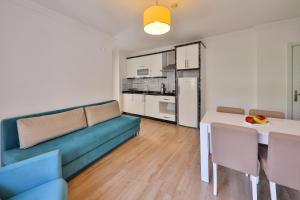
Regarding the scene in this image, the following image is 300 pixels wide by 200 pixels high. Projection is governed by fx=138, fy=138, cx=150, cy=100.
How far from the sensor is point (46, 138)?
74.9 inches

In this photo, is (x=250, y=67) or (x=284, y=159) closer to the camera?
(x=284, y=159)

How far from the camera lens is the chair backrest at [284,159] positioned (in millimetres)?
1094

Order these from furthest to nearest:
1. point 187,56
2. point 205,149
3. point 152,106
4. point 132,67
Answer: point 132,67, point 152,106, point 187,56, point 205,149

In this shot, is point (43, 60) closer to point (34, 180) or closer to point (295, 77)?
point (34, 180)

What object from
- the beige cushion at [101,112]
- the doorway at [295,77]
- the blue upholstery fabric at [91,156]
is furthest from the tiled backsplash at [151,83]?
the doorway at [295,77]

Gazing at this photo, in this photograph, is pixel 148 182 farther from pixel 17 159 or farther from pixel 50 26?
pixel 50 26

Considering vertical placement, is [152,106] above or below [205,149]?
above

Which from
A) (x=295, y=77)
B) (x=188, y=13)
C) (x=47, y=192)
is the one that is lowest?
(x=47, y=192)

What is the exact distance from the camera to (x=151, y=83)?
520cm

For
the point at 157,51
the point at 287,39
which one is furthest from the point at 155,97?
the point at 287,39

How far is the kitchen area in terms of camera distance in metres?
3.66

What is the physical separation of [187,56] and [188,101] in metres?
1.22

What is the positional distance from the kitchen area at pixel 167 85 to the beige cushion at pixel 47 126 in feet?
8.09

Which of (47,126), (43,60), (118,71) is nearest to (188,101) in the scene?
(118,71)
